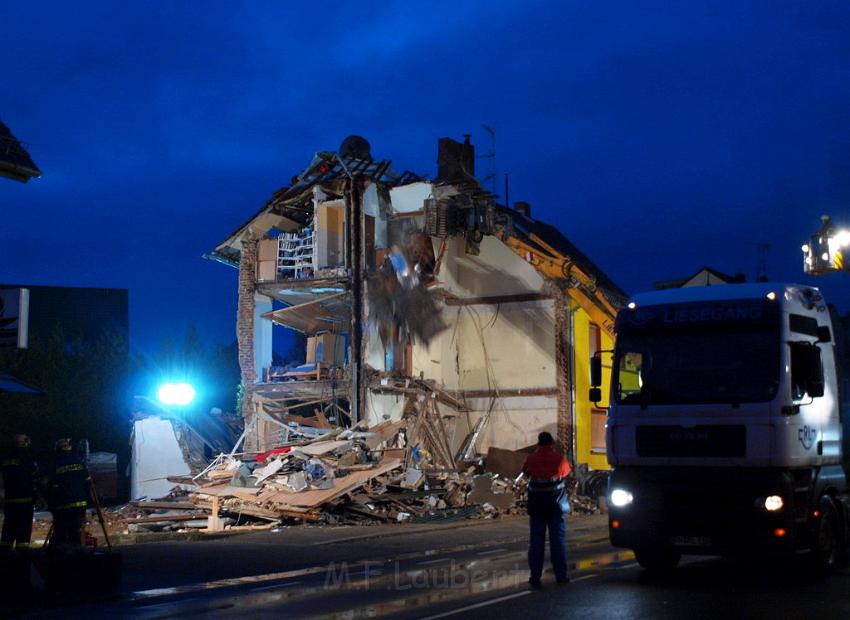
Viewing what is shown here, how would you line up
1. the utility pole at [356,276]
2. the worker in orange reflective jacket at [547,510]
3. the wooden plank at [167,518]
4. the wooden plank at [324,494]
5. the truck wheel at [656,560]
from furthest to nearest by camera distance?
the utility pole at [356,276], the wooden plank at [324,494], the wooden plank at [167,518], the truck wheel at [656,560], the worker in orange reflective jacket at [547,510]

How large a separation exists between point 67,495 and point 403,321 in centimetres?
1834

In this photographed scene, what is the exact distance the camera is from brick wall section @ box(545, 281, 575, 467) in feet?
94.5

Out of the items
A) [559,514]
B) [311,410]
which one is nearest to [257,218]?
[311,410]

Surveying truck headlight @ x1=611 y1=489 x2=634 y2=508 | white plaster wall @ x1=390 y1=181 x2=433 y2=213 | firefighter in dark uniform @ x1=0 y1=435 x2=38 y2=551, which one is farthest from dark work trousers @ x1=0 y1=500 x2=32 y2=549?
white plaster wall @ x1=390 y1=181 x2=433 y2=213

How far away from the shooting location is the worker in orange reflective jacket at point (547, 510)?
1106cm

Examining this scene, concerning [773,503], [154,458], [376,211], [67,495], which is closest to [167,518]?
[154,458]

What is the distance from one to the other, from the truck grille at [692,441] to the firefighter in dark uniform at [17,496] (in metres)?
7.75

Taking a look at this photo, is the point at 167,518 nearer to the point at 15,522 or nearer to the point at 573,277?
the point at 15,522

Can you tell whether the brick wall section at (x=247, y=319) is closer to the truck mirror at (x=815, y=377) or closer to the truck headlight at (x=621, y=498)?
the truck headlight at (x=621, y=498)

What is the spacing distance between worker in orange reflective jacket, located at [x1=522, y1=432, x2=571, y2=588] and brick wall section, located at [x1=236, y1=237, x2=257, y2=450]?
1896cm

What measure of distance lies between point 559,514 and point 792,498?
8.37 feet

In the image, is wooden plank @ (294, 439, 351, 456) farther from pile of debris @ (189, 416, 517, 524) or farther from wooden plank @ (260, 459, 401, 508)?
wooden plank @ (260, 459, 401, 508)

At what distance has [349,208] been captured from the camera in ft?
93.1

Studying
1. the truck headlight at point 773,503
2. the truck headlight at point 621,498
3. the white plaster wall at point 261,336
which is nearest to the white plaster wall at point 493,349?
the white plaster wall at point 261,336
